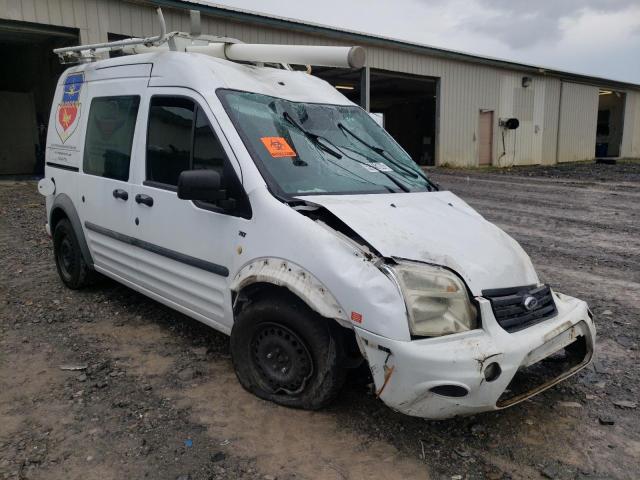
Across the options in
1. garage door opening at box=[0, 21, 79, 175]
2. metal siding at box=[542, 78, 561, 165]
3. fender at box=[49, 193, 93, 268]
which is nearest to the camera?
fender at box=[49, 193, 93, 268]

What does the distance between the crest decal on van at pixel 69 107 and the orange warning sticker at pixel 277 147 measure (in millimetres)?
2573

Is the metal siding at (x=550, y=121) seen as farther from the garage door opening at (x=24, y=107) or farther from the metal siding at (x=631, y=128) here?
the garage door opening at (x=24, y=107)

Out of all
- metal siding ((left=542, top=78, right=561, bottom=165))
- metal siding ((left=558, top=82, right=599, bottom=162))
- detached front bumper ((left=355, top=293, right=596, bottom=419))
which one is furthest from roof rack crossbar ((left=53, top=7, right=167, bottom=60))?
metal siding ((left=558, top=82, right=599, bottom=162))

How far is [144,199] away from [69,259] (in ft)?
6.29

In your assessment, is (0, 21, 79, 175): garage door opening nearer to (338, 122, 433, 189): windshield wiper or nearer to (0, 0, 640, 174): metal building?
(0, 0, 640, 174): metal building

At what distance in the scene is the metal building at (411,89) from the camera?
1129cm

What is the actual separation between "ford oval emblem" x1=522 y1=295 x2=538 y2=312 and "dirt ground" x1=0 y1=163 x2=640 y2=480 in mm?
710

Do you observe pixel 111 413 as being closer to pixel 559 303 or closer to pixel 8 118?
pixel 559 303

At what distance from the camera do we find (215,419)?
291 cm

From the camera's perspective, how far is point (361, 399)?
312 cm

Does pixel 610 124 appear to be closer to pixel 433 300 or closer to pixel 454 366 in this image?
pixel 433 300

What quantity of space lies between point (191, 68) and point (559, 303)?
110 inches

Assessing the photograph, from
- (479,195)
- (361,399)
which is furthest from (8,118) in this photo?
(361,399)

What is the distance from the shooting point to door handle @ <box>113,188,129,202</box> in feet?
13.1
